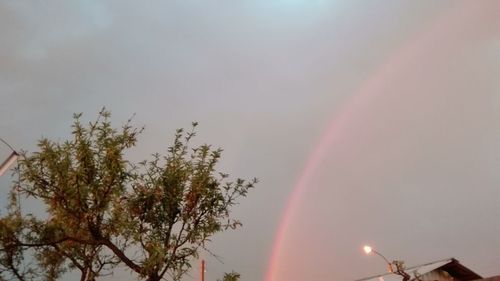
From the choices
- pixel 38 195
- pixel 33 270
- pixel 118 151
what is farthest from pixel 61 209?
pixel 33 270

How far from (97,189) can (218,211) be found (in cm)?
319

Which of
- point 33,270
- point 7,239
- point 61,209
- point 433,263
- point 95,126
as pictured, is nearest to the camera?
point 61,209

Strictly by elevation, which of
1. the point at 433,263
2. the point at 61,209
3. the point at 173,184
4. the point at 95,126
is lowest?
the point at 61,209

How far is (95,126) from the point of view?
415 inches

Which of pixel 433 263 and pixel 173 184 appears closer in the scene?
pixel 173 184

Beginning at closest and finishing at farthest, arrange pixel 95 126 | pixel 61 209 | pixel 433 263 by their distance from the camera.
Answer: pixel 61 209
pixel 95 126
pixel 433 263

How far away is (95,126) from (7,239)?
4312 mm

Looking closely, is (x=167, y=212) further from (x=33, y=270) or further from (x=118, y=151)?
(x=33, y=270)

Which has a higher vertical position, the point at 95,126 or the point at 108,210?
the point at 95,126

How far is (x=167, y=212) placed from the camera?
1060 centimetres

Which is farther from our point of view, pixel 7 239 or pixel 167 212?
pixel 7 239

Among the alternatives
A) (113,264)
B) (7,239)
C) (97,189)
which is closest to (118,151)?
(97,189)

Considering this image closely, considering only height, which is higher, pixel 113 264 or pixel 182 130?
pixel 182 130

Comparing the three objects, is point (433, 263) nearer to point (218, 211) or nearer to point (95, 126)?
point (218, 211)
